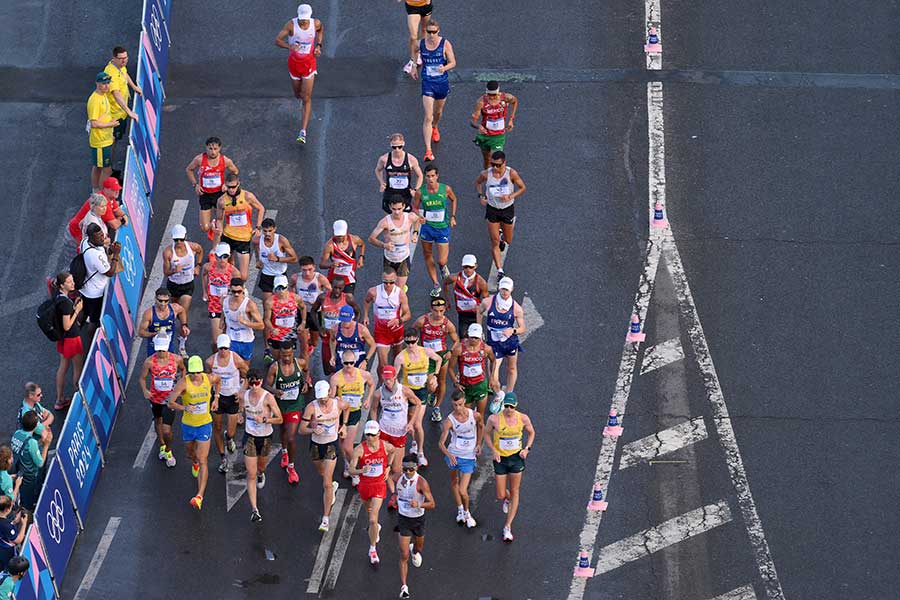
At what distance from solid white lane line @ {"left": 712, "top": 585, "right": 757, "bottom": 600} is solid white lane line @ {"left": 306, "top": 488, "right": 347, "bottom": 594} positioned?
15.9 feet

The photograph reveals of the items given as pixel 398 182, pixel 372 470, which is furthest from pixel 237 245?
pixel 372 470

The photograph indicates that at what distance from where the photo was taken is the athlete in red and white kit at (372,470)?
20.0 m

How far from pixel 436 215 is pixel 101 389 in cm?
542

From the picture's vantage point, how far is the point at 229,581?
20.4 metres

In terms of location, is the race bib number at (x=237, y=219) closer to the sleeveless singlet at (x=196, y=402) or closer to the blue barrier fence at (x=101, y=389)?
the blue barrier fence at (x=101, y=389)

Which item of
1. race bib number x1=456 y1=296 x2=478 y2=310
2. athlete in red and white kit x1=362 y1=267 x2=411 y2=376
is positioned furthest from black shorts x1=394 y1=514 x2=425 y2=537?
race bib number x1=456 y1=296 x2=478 y2=310

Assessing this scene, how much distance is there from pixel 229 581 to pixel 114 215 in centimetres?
586

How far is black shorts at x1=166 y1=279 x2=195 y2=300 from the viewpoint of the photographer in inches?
913

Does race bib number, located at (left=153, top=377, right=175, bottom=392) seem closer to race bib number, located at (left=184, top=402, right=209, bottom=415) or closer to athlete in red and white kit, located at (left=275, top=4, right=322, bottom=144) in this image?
race bib number, located at (left=184, top=402, right=209, bottom=415)

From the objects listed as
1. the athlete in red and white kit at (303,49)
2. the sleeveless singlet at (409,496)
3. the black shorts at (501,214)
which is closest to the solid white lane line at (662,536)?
the sleeveless singlet at (409,496)

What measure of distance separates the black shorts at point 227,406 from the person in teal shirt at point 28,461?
7.94ft

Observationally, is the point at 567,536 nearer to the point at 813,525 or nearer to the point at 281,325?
the point at 813,525

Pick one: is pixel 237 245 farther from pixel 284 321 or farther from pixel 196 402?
pixel 196 402

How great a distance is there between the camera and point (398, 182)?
24.2m
